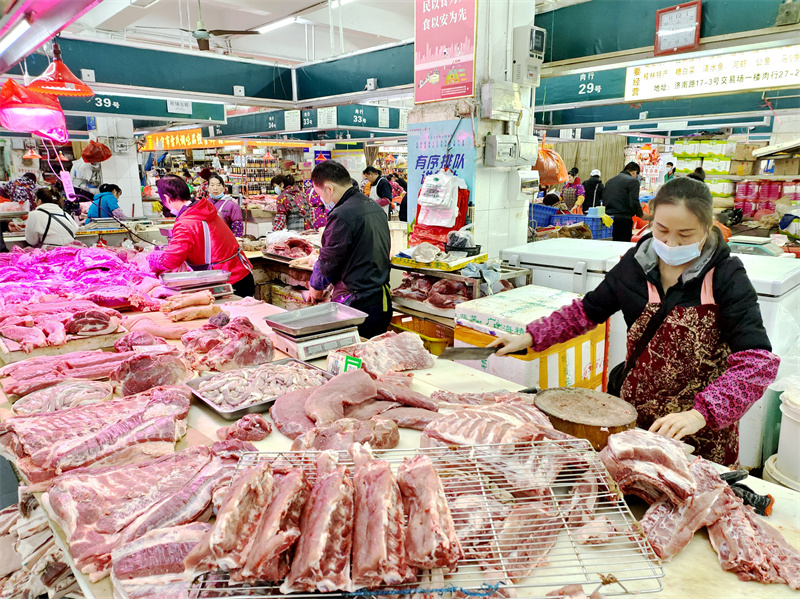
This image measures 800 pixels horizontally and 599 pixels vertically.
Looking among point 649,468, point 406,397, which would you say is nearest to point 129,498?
point 406,397

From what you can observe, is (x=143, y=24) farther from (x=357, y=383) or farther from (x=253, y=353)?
(x=357, y=383)

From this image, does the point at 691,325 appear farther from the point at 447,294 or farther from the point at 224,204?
the point at 224,204

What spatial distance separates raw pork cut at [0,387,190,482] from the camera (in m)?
2.10

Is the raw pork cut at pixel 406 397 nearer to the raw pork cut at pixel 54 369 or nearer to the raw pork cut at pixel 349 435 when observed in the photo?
the raw pork cut at pixel 349 435

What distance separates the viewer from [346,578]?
4.13 ft

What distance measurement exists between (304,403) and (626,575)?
1.54 meters

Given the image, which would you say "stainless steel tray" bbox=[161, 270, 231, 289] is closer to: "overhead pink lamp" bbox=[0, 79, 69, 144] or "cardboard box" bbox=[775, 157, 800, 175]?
"overhead pink lamp" bbox=[0, 79, 69, 144]

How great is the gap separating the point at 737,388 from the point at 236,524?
190 centimetres

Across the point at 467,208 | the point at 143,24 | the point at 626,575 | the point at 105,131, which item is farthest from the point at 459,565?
the point at 105,131

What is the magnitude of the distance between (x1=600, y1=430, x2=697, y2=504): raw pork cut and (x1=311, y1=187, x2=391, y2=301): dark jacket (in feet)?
10.0

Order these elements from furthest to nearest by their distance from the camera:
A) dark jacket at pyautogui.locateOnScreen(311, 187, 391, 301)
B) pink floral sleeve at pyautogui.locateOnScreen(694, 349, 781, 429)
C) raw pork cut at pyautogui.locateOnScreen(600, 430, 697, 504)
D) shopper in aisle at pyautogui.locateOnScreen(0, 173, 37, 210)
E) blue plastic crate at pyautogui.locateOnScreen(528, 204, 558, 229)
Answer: shopper in aisle at pyautogui.locateOnScreen(0, 173, 37, 210), blue plastic crate at pyautogui.locateOnScreen(528, 204, 558, 229), dark jacket at pyautogui.locateOnScreen(311, 187, 391, 301), pink floral sleeve at pyautogui.locateOnScreen(694, 349, 781, 429), raw pork cut at pyautogui.locateOnScreen(600, 430, 697, 504)

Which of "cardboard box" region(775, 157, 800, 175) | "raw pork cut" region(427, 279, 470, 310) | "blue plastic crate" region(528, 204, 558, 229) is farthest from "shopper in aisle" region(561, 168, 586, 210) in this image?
"raw pork cut" region(427, 279, 470, 310)

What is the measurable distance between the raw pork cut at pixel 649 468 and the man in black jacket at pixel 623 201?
31.5ft

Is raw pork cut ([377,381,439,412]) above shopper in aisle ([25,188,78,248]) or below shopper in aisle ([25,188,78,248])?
below
